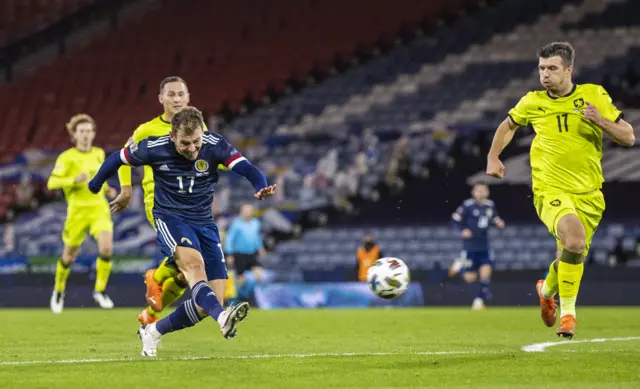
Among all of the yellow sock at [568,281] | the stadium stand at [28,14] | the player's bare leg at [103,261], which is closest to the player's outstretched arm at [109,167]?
the yellow sock at [568,281]

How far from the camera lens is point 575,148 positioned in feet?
29.5

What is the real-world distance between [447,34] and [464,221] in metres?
10.3

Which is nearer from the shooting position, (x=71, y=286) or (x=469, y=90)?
(x=71, y=286)

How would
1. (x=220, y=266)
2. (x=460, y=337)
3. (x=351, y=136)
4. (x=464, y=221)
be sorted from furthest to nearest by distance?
(x=351, y=136) → (x=464, y=221) → (x=460, y=337) → (x=220, y=266)

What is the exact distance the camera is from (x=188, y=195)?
8.30 meters

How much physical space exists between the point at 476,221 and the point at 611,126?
10.1 m

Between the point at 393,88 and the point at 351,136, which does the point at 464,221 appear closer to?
the point at 351,136

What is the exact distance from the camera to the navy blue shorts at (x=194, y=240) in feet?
26.7

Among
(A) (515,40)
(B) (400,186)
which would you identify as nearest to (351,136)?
(B) (400,186)

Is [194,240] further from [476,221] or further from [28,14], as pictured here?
[28,14]

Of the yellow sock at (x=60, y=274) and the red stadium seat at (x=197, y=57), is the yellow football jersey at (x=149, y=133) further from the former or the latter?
the red stadium seat at (x=197, y=57)

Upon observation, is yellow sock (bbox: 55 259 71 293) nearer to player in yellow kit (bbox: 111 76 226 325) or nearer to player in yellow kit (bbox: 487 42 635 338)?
player in yellow kit (bbox: 111 76 226 325)

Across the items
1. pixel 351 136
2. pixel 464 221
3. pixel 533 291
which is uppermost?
pixel 351 136

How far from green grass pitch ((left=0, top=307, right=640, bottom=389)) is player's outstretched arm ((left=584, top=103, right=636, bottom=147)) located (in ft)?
5.09
